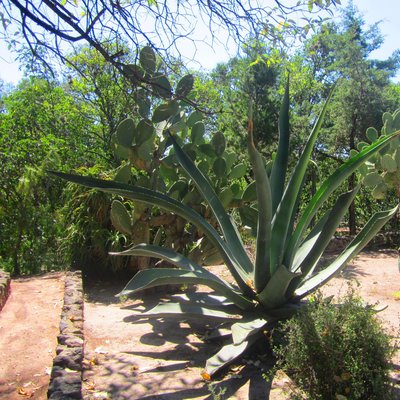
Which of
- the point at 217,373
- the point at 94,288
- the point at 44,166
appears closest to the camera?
the point at 217,373

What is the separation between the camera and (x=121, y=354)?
3.12m

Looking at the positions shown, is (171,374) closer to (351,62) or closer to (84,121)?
(351,62)

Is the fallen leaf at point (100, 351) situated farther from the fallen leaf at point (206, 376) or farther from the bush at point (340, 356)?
the bush at point (340, 356)

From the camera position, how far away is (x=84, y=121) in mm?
11352

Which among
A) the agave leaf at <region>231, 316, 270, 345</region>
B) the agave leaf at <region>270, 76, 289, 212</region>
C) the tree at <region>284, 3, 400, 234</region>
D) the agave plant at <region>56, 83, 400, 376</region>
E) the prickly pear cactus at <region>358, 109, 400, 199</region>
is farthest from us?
the tree at <region>284, 3, 400, 234</region>

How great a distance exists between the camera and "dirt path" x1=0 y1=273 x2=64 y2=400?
8.71 ft

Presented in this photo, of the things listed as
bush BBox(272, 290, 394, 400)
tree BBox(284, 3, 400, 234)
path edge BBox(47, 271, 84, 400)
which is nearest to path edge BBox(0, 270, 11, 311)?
path edge BBox(47, 271, 84, 400)

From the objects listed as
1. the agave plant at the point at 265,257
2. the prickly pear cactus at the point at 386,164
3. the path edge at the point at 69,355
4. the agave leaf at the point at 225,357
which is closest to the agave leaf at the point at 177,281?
the agave plant at the point at 265,257

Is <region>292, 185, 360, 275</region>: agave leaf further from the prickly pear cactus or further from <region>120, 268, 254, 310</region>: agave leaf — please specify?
the prickly pear cactus

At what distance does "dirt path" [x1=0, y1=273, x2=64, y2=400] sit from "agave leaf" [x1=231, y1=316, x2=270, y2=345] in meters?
1.03

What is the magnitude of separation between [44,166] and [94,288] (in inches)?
85.1

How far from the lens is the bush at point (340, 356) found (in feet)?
7.22

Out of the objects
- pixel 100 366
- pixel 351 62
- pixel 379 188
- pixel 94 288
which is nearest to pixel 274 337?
pixel 100 366

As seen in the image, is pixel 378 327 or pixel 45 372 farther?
pixel 45 372
